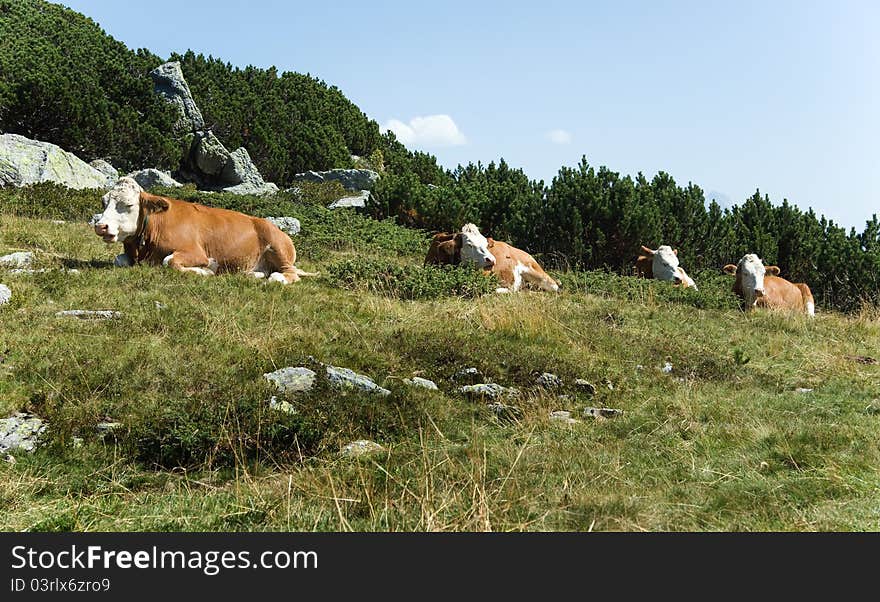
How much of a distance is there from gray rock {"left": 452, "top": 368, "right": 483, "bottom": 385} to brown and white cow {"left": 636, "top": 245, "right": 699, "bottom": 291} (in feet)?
34.4

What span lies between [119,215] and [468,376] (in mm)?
6213

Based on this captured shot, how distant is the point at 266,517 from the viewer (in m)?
4.61

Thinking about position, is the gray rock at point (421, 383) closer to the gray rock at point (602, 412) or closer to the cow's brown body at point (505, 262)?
the gray rock at point (602, 412)

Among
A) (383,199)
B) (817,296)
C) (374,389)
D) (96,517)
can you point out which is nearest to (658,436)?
(374,389)

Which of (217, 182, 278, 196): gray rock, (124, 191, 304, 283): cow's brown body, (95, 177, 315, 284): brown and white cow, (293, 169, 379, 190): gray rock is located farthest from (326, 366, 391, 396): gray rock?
(293, 169, 379, 190): gray rock

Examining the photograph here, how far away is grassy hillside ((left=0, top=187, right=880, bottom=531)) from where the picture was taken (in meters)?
4.75

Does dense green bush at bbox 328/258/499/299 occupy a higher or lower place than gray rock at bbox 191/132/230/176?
lower

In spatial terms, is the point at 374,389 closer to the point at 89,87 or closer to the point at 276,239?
the point at 276,239

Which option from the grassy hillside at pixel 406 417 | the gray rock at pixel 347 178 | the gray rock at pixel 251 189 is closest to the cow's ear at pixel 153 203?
the grassy hillside at pixel 406 417

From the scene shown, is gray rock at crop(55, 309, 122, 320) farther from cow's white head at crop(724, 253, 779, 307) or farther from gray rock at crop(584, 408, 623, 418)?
cow's white head at crop(724, 253, 779, 307)

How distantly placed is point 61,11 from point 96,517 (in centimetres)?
5690

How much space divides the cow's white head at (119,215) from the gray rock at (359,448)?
268 inches

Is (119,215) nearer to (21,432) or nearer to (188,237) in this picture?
(188,237)

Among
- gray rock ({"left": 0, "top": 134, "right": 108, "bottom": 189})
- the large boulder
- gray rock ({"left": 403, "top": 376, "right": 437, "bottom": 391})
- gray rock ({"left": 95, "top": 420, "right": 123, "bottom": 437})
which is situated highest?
the large boulder
